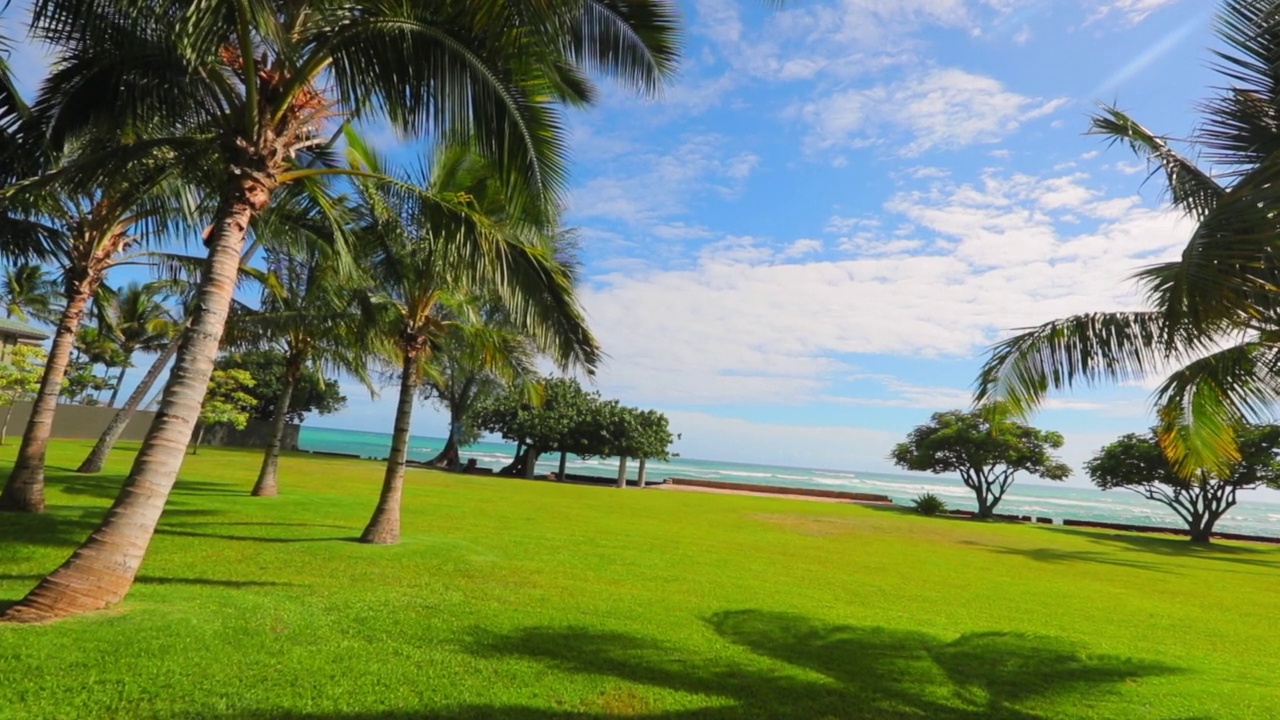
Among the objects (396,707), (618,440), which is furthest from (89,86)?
(618,440)

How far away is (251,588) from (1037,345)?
850 centimetres

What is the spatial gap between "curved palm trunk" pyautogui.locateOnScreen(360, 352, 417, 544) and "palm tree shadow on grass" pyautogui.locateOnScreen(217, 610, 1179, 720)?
4.69 metres

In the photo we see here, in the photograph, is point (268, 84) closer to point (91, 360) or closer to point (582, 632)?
point (582, 632)

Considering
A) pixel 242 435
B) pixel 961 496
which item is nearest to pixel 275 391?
pixel 242 435

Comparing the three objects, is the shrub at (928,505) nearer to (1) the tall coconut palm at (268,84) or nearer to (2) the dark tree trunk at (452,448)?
(2) the dark tree trunk at (452,448)

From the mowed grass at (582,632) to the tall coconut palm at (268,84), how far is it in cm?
100

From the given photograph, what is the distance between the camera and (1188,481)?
2659 centimetres

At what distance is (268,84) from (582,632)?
569 cm

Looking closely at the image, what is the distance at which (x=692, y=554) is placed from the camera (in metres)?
11.9

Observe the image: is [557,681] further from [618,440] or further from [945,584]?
[618,440]

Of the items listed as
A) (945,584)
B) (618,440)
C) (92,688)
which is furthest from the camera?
(618,440)

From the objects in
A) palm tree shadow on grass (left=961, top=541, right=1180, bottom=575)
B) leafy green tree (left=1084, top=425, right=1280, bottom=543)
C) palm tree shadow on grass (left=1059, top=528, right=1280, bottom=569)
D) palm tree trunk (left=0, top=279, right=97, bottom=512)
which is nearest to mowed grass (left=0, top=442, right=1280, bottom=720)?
palm tree trunk (left=0, top=279, right=97, bottom=512)

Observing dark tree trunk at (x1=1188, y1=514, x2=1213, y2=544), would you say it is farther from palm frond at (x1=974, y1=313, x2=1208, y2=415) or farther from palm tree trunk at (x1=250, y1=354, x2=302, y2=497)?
palm tree trunk at (x1=250, y1=354, x2=302, y2=497)

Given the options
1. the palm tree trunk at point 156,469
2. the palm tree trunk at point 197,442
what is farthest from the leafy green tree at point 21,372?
the palm tree trunk at point 156,469
